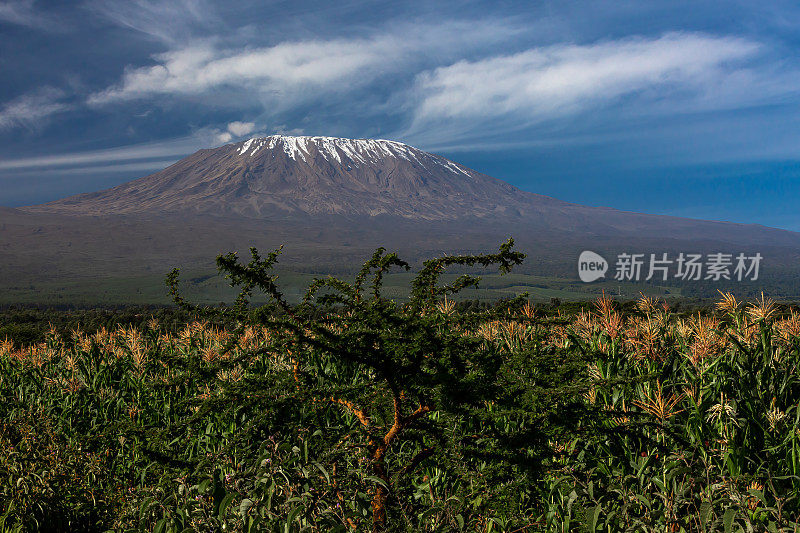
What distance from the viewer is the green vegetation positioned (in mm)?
3176

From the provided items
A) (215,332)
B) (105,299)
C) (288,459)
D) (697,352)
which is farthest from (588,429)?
(105,299)

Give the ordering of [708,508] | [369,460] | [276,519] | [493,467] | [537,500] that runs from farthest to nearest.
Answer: [537,500]
[369,460]
[493,467]
[276,519]
[708,508]

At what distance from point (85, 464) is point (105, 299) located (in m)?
221

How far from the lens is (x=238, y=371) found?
666 cm

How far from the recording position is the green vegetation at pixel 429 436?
318 cm

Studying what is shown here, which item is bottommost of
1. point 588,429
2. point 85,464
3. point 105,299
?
point 105,299

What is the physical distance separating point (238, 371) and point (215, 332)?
9.65 feet

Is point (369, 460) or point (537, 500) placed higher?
point (369, 460)

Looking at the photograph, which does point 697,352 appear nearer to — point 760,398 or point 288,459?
point 760,398

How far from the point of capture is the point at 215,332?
935 centimetres

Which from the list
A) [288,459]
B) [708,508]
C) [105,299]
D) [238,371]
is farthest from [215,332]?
[105,299]

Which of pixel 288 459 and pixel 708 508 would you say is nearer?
pixel 708 508

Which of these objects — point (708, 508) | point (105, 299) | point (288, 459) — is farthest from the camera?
point (105, 299)

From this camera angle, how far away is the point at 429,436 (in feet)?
12.9
